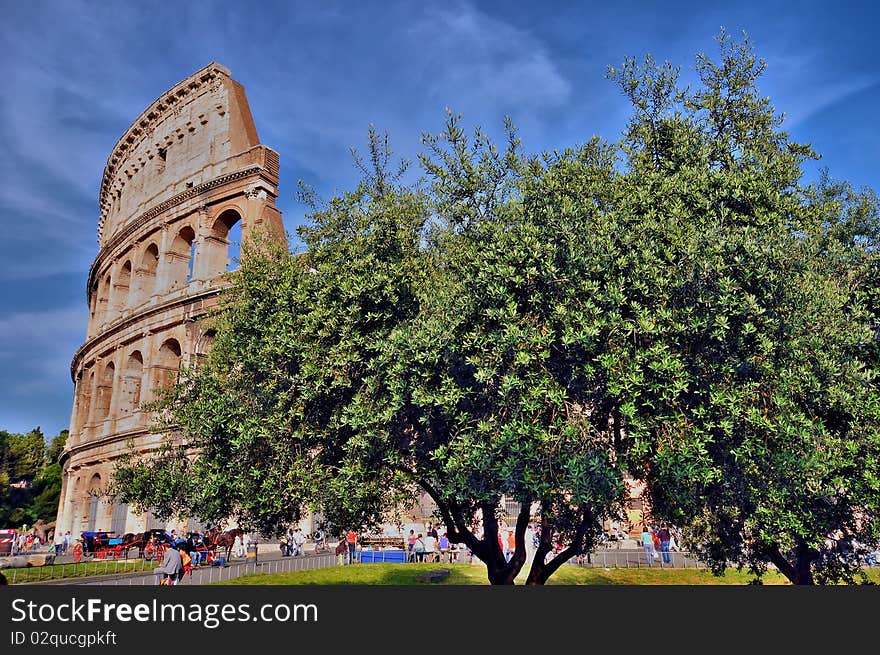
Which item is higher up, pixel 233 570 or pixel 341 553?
pixel 341 553

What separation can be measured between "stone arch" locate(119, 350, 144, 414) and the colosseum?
0.22 feet

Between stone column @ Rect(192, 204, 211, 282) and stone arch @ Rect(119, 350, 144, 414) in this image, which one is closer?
stone column @ Rect(192, 204, 211, 282)

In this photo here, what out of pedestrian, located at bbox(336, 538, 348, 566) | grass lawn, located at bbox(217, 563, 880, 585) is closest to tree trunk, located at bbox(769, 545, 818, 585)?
grass lawn, located at bbox(217, 563, 880, 585)

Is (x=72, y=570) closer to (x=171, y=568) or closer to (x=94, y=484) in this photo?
(x=171, y=568)

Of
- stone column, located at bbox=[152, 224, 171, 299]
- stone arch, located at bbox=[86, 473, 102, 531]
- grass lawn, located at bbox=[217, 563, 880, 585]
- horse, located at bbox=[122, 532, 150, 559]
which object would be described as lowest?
grass lawn, located at bbox=[217, 563, 880, 585]

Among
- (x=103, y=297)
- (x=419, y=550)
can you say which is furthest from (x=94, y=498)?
(x=419, y=550)

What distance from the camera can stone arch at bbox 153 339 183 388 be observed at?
37219 mm

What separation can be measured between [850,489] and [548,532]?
18.2ft

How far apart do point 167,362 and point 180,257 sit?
651 centimetres

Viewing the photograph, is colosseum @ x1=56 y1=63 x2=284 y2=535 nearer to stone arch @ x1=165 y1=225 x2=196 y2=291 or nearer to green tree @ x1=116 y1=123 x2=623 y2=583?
stone arch @ x1=165 y1=225 x2=196 y2=291

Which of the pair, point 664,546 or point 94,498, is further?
point 94,498

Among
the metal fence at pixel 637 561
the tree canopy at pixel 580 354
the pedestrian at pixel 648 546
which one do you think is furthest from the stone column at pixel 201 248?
the pedestrian at pixel 648 546

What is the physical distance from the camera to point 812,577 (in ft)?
46.2

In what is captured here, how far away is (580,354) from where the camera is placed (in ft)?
Result: 35.9
